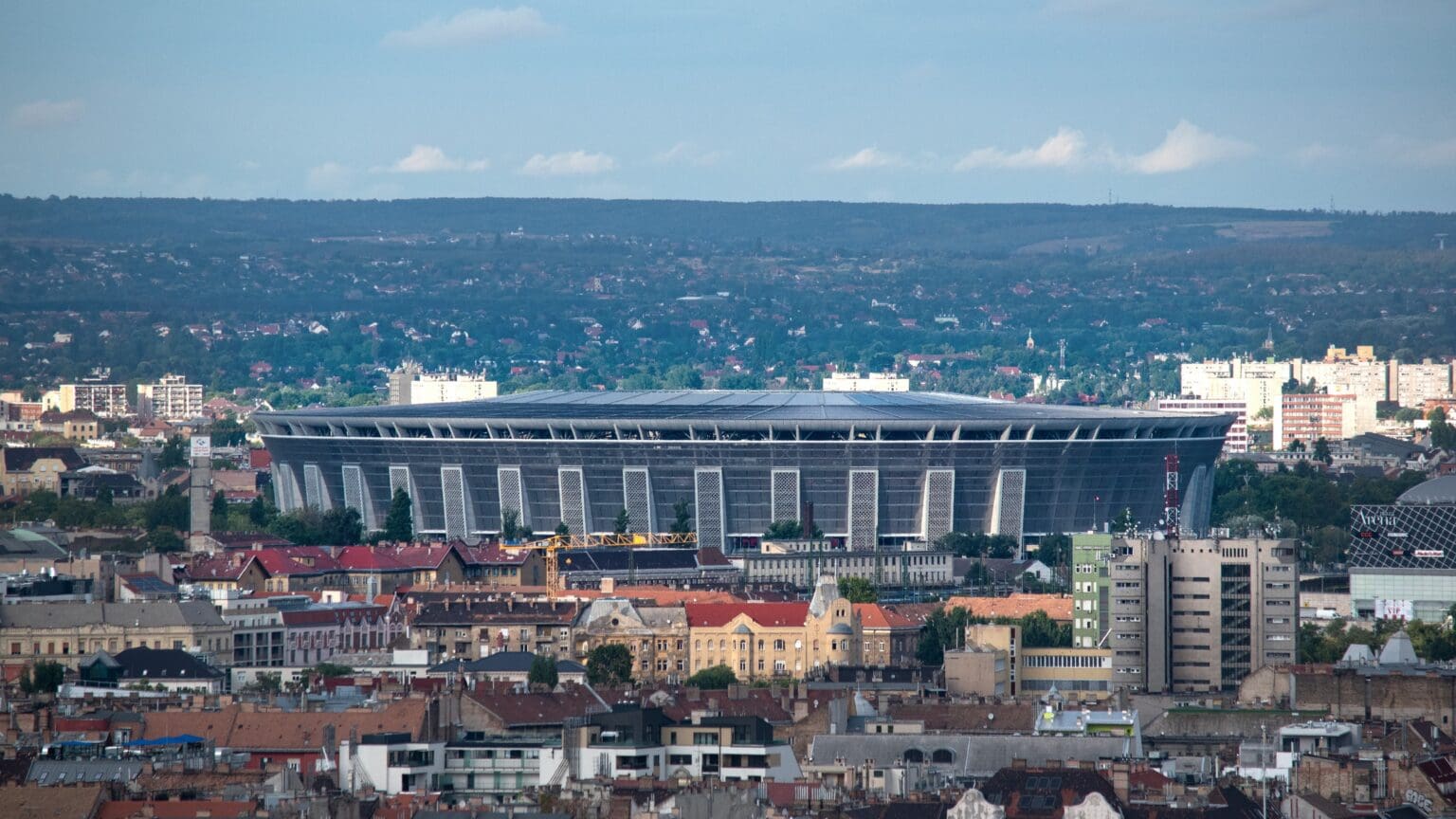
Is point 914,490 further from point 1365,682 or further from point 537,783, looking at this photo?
point 537,783

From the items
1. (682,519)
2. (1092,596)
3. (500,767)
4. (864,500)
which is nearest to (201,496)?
(682,519)

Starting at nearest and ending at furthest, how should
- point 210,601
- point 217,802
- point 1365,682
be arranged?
point 217,802, point 1365,682, point 210,601

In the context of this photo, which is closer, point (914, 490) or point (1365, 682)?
point (1365, 682)

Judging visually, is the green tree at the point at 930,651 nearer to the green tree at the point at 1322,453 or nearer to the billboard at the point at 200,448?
the billboard at the point at 200,448

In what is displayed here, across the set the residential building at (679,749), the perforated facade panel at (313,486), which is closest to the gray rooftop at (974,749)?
the residential building at (679,749)

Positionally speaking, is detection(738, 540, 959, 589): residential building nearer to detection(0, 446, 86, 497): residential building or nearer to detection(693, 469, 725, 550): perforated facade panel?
detection(693, 469, 725, 550): perforated facade panel

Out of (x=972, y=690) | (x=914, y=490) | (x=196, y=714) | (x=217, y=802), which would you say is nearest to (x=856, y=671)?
(x=972, y=690)
